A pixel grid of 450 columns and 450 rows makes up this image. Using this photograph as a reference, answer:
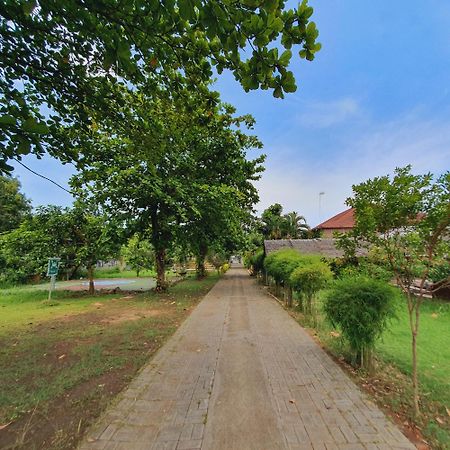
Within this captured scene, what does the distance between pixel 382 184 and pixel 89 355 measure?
562 cm

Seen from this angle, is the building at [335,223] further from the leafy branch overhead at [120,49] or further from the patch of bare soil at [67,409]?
the leafy branch overhead at [120,49]

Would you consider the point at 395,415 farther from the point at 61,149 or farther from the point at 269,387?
the point at 61,149

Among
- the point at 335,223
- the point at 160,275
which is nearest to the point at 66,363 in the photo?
the point at 160,275

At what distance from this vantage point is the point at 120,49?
2.59 m

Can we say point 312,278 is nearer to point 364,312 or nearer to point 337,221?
point 364,312

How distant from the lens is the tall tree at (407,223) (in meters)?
3.79

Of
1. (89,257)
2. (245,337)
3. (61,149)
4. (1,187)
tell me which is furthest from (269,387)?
(1,187)

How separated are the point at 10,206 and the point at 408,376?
35.4 m

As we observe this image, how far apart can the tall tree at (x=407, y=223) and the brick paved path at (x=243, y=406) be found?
984mm

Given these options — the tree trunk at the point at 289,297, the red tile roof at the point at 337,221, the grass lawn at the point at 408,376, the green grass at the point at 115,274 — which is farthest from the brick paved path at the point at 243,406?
the red tile roof at the point at 337,221

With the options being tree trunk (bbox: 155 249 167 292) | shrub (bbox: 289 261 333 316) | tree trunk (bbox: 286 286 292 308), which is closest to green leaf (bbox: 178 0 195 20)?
shrub (bbox: 289 261 333 316)

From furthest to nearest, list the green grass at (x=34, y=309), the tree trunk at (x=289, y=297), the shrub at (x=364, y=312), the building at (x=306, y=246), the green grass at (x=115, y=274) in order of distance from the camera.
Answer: the green grass at (x=115, y=274) → the building at (x=306, y=246) → the tree trunk at (x=289, y=297) → the green grass at (x=34, y=309) → the shrub at (x=364, y=312)

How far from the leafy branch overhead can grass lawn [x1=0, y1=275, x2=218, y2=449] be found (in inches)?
107

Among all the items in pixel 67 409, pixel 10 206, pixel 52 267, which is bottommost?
pixel 67 409
